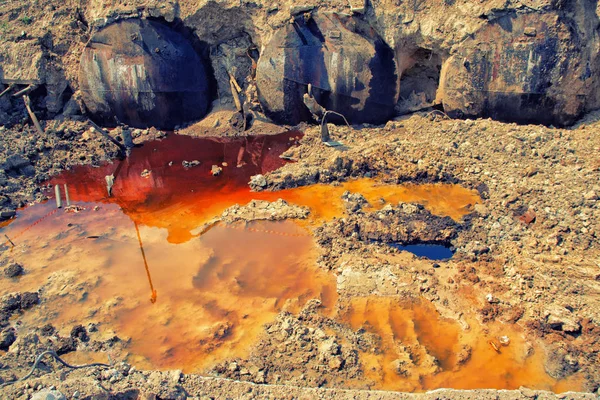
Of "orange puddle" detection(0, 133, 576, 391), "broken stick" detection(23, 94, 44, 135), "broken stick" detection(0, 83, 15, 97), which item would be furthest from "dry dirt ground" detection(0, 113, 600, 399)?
"broken stick" detection(0, 83, 15, 97)

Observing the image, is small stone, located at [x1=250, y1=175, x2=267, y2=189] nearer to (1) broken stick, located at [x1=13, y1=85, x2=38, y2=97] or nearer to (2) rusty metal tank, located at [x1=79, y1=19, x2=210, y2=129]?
(2) rusty metal tank, located at [x1=79, y1=19, x2=210, y2=129]

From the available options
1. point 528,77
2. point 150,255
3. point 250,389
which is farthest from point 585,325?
point 150,255

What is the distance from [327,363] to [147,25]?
33.2ft

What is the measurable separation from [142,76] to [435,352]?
32.4ft

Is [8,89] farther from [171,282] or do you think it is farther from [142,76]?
[171,282]

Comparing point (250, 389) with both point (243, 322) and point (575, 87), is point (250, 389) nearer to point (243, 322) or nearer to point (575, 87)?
point (243, 322)

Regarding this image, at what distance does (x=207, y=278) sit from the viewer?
7008 mm

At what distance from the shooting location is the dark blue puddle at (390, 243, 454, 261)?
716 centimetres

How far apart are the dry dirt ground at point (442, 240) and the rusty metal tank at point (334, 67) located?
67 centimetres

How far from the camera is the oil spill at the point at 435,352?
521 centimetres

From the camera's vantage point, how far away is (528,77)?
9461 mm

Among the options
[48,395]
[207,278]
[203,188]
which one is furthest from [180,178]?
[48,395]

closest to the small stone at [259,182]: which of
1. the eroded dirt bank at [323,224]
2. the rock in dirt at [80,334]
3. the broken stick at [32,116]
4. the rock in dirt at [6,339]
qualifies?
the eroded dirt bank at [323,224]

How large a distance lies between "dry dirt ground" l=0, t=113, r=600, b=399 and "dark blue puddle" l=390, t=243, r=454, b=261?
15cm
